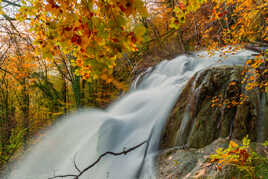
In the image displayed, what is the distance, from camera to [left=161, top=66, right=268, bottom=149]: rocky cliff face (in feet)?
8.15

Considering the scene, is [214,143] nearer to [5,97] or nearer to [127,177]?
[127,177]

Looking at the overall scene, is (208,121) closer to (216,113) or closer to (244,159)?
(216,113)

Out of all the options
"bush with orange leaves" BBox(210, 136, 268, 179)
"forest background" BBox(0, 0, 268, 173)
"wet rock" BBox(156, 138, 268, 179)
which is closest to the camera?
"forest background" BBox(0, 0, 268, 173)

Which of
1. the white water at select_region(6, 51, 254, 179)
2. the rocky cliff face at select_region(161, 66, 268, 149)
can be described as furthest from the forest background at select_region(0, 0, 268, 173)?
the white water at select_region(6, 51, 254, 179)

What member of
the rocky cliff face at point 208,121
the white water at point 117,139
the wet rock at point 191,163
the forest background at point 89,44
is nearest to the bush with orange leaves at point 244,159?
the wet rock at point 191,163

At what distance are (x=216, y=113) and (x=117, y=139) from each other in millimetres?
2423

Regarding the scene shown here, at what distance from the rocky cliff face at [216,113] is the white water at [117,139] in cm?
51

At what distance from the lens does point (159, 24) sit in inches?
407

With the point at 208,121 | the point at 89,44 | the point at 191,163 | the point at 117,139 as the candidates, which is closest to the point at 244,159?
the point at 191,163

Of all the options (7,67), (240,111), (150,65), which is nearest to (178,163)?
(240,111)

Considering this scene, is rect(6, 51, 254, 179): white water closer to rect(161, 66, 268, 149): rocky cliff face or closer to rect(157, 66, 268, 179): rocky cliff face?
rect(157, 66, 268, 179): rocky cliff face

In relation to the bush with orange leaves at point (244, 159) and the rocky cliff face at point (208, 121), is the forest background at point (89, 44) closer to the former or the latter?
the rocky cliff face at point (208, 121)

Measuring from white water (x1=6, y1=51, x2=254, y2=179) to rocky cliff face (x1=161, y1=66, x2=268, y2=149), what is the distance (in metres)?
0.51

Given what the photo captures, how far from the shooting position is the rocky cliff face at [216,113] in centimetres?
248
